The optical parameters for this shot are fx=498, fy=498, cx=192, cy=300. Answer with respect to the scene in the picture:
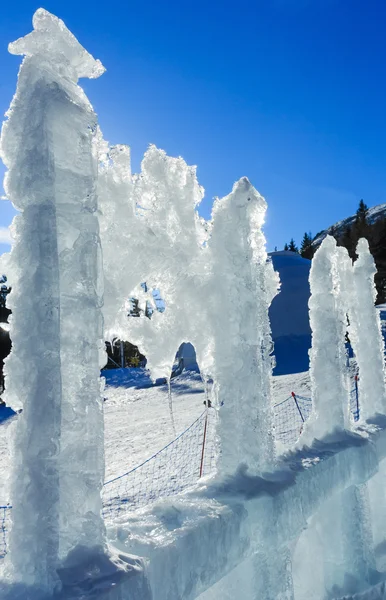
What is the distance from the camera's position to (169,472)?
977 centimetres

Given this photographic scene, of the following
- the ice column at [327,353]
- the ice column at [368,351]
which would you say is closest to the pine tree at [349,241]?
the ice column at [368,351]

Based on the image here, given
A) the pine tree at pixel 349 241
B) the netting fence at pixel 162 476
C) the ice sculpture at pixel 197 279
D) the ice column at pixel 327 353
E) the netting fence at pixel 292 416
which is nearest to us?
the ice sculpture at pixel 197 279

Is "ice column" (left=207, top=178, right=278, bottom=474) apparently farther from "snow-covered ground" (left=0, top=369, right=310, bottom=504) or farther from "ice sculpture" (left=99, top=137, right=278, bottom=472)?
"snow-covered ground" (left=0, top=369, right=310, bottom=504)

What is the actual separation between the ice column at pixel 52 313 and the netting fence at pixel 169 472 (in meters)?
4.28

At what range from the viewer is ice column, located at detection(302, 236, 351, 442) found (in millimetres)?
5188

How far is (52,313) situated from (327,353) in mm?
3737

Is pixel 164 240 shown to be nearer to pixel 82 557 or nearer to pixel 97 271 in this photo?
pixel 97 271

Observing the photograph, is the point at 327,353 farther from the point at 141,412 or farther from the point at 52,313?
the point at 141,412

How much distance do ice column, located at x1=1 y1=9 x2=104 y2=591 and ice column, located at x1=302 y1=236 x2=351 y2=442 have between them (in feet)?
10.8

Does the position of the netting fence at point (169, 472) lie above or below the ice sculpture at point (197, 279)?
below

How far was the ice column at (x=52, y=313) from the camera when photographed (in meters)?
2.10

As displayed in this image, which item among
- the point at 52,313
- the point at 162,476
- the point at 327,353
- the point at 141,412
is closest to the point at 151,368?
the point at 52,313

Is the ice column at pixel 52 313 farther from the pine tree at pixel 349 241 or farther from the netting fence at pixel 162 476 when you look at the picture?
the pine tree at pixel 349 241

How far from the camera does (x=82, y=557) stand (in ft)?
7.01
